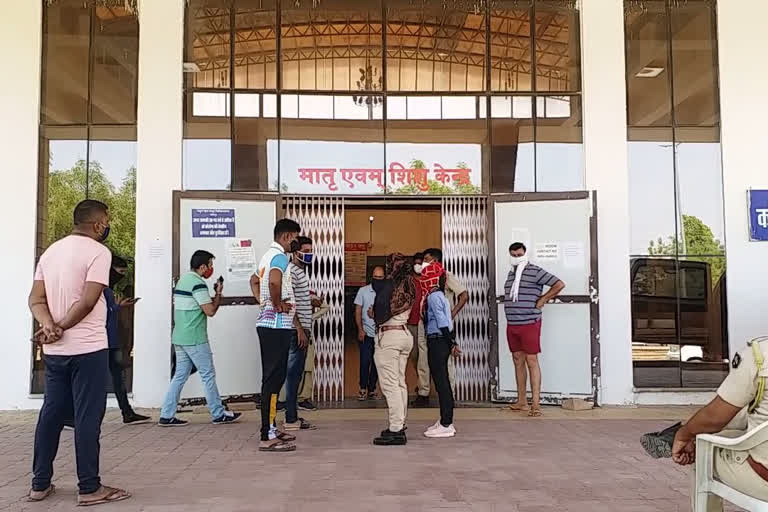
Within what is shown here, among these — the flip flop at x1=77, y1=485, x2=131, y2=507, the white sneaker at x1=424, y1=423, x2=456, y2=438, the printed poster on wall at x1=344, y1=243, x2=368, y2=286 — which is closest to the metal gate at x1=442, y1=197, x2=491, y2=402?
the white sneaker at x1=424, y1=423, x2=456, y2=438

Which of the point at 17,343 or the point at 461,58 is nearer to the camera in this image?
the point at 17,343

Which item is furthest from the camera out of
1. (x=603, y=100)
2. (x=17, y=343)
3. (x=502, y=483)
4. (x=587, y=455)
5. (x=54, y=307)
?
(x=603, y=100)

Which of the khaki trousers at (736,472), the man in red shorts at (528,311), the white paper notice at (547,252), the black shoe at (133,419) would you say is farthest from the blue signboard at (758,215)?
the black shoe at (133,419)

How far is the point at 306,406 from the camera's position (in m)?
7.68

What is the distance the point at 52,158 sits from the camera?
7.73 m

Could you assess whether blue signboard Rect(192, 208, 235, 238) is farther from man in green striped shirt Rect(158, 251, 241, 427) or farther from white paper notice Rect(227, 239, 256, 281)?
man in green striped shirt Rect(158, 251, 241, 427)

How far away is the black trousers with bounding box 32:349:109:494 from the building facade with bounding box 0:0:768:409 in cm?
328

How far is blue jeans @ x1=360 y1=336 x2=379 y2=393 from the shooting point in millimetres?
8656

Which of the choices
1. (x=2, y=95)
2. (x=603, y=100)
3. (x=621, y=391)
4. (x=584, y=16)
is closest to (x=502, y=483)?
(x=621, y=391)

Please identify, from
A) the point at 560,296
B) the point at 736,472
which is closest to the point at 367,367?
the point at 560,296

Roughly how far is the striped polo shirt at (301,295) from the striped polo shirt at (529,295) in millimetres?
2113

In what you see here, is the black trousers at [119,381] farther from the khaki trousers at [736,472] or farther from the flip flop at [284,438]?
the khaki trousers at [736,472]

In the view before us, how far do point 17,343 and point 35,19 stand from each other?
3.54m

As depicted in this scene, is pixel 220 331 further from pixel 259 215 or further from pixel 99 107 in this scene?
pixel 99 107
